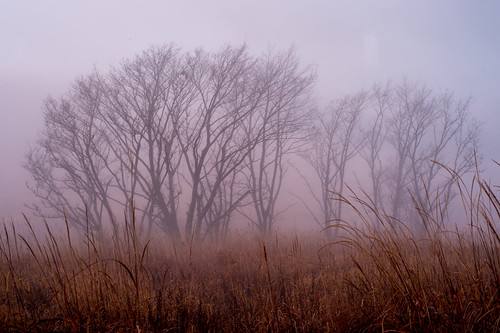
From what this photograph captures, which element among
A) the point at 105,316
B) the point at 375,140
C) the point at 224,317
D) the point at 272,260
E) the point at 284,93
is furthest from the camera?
the point at 375,140

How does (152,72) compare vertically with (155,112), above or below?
above

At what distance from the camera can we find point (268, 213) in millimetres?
12617

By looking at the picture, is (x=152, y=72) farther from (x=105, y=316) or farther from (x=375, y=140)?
(x=375, y=140)

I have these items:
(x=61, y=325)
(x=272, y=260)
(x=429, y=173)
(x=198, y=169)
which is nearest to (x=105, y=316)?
(x=61, y=325)

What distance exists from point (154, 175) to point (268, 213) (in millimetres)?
5099

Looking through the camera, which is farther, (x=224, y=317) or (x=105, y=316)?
(x=224, y=317)

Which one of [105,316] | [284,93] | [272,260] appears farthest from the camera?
[284,93]

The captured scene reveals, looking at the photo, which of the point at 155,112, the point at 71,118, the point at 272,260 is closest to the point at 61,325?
the point at 272,260

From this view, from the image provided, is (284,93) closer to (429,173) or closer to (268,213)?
(268,213)

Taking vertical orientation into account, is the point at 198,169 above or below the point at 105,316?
above

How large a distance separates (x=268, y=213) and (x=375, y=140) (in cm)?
880

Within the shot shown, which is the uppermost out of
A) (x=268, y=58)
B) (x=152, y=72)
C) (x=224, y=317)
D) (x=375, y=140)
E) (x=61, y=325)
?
(x=268, y=58)

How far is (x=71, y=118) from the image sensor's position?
9.63 m

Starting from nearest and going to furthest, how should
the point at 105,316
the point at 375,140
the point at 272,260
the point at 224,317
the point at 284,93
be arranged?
1. the point at 105,316
2. the point at 224,317
3. the point at 272,260
4. the point at 284,93
5. the point at 375,140
